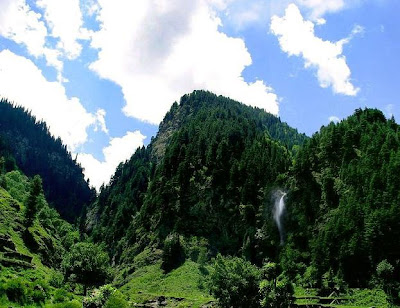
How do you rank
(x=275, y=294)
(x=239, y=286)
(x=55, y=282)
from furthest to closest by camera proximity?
(x=55, y=282)
(x=239, y=286)
(x=275, y=294)

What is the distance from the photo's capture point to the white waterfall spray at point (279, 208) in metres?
147

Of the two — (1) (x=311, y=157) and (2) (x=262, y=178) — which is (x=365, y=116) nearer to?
(1) (x=311, y=157)

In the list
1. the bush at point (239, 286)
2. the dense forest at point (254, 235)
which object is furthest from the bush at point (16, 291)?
the bush at point (239, 286)

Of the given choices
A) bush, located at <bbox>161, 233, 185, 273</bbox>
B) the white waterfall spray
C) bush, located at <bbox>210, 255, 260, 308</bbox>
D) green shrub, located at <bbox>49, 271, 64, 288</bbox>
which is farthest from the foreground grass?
green shrub, located at <bbox>49, 271, 64, 288</bbox>

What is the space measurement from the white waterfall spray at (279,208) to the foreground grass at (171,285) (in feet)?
104

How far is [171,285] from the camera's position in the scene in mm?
137625

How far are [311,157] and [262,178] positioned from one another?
25148 millimetres

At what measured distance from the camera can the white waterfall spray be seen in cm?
14674

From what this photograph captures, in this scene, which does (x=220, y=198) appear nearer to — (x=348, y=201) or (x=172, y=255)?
(x=172, y=255)

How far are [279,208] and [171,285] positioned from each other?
159ft

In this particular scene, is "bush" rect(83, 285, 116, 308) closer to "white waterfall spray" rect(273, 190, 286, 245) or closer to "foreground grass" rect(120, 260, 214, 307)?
"foreground grass" rect(120, 260, 214, 307)

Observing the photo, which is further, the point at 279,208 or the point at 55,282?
the point at 279,208

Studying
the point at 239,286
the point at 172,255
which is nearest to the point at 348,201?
the point at 239,286

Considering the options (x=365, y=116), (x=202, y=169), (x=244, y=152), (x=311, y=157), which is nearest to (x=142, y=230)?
(x=202, y=169)
